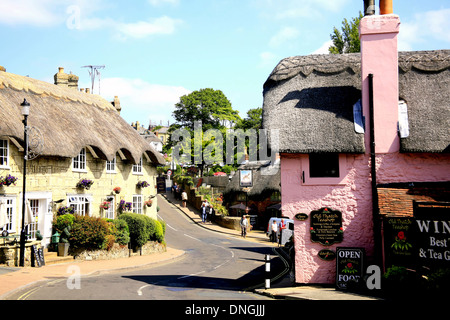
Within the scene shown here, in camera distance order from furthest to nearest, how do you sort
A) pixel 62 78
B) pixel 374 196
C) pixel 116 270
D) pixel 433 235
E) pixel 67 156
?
pixel 62 78, pixel 67 156, pixel 116 270, pixel 374 196, pixel 433 235

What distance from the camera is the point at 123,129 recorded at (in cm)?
2864

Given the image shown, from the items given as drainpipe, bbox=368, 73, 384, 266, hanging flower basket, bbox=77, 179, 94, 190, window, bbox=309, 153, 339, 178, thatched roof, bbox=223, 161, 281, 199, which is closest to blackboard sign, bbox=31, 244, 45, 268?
hanging flower basket, bbox=77, 179, 94, 190

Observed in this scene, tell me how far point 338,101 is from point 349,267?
16.6 ft

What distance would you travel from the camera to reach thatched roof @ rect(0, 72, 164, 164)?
69.6 ft

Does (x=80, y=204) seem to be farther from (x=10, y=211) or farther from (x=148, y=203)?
(x=148, y=203)

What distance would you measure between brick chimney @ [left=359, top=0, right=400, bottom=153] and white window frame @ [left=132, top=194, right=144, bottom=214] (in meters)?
18.3

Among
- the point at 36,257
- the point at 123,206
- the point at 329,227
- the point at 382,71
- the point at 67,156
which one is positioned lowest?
the point at 36,257

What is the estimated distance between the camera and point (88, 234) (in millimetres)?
21500

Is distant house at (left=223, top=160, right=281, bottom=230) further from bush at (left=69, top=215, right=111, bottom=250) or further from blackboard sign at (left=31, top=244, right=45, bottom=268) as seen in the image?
blackboard sign at (left=31, top=244, right=45, bottom=268)

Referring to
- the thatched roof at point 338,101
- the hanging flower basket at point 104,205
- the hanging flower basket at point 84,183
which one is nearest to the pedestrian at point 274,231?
the hanging flower basket at point 104,205

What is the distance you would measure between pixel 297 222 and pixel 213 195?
34.8m

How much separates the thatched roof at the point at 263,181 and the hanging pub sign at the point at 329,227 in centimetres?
2477

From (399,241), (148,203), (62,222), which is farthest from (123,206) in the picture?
(399,241)
